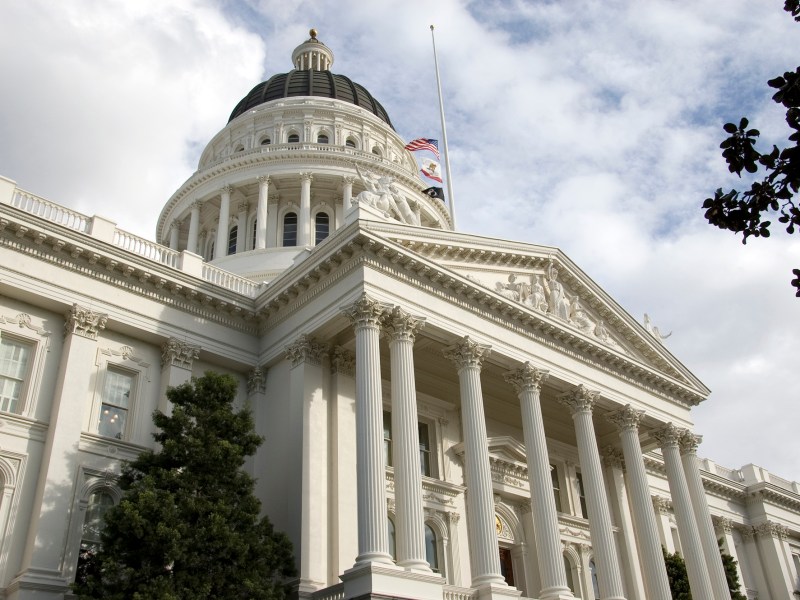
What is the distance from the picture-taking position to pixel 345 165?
44719 mm

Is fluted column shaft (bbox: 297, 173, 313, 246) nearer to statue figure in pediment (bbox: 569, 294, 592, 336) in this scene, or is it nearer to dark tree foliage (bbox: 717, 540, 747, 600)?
statue figure in pediment (bbox: 569, 294, 592, 336)

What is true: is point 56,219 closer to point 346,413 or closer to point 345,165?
point 346,413

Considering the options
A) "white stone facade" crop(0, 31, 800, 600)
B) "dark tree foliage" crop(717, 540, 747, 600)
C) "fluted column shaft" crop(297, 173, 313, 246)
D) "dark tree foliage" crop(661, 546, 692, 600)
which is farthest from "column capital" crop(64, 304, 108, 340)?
"dark tree foliage" crop(717, 540, 747, 600)

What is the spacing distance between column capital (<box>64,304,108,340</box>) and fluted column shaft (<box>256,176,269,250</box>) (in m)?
18.5

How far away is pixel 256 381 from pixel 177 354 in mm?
2565

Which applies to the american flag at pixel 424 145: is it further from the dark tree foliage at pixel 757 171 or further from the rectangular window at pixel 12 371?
the dark tree foliage at pixel 757 171

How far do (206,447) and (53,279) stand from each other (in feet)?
23.1

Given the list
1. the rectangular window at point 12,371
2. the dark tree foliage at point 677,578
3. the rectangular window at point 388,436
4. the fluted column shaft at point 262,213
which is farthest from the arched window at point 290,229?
the dark tree foliage at point 677,578

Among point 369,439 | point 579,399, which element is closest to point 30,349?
point 369,439

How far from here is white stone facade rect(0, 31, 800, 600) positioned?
20781 mm

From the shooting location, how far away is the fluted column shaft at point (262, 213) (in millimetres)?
41781

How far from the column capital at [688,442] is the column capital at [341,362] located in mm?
13915

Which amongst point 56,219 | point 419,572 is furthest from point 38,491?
point 419,572

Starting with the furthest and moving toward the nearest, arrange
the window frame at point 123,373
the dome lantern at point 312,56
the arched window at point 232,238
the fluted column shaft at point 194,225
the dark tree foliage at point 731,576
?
1. the dome lantern at point 312,56
2. the fluted column shaft at point 194,225
3. the arched window at point 232,238
4. the dark tree foliage at point 731,576
5. the window frame at point 123,373
